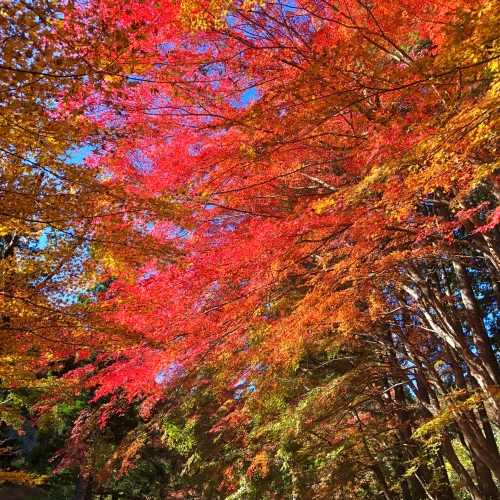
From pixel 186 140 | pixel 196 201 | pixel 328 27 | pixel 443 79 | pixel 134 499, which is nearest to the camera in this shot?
pixel 443 79

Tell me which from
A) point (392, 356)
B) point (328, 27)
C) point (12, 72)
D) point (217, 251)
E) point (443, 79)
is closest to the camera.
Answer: point (12, 72)

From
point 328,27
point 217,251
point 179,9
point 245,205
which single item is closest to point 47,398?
point 217,251

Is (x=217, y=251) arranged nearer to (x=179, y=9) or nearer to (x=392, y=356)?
(x=179, y=9)

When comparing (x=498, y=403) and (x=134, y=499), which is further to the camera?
(x=134, y=499)

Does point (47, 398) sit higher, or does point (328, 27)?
point (328, 27)

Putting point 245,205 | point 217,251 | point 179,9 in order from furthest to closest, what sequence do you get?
point 245,205, point 217,251, point 179,9

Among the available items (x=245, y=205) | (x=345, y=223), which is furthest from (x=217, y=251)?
(x=345, y=223)

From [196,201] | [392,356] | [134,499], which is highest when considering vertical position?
[196,201]

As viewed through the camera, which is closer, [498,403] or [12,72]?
[12,72]

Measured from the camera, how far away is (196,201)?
5184 millimetres

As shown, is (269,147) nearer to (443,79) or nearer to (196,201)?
Answer: (196,201)

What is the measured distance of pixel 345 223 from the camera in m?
5.45

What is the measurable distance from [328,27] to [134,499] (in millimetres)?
18086

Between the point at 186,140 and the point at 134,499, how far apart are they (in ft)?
52.8
